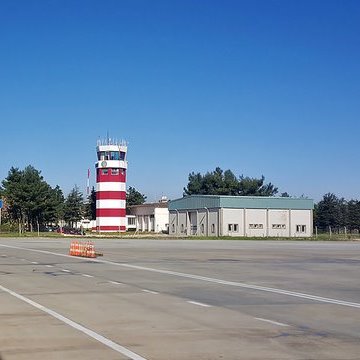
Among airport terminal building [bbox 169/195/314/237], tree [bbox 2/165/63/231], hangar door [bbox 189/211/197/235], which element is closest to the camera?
airport terminal building [bbox 169/195/314/237]

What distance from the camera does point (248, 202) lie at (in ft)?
319

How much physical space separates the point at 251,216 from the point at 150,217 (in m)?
35.2

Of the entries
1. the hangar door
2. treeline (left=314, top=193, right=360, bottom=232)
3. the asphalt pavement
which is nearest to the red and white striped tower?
the hangar door

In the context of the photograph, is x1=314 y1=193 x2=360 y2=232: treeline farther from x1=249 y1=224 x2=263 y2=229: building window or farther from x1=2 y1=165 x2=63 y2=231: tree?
x1=2 y1=165 x2=63 y2=231: tree

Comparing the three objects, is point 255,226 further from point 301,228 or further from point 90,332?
point 90,332

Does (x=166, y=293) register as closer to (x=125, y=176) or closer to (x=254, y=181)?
(x=125, y=176)

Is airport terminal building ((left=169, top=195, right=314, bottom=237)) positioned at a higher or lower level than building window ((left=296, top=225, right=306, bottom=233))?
higher

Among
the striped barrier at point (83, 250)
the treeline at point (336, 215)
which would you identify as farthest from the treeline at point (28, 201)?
the striped barrier at point (83, 250)

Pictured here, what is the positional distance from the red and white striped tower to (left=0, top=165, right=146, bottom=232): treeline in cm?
1545

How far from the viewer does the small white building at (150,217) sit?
124375mm

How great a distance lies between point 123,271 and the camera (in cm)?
2622

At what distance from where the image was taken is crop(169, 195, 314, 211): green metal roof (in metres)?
95.9

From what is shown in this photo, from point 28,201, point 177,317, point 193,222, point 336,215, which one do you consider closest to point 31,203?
point 28,201

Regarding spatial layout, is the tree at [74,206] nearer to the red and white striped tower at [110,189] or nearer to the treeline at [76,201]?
the treeline at [76,201]
